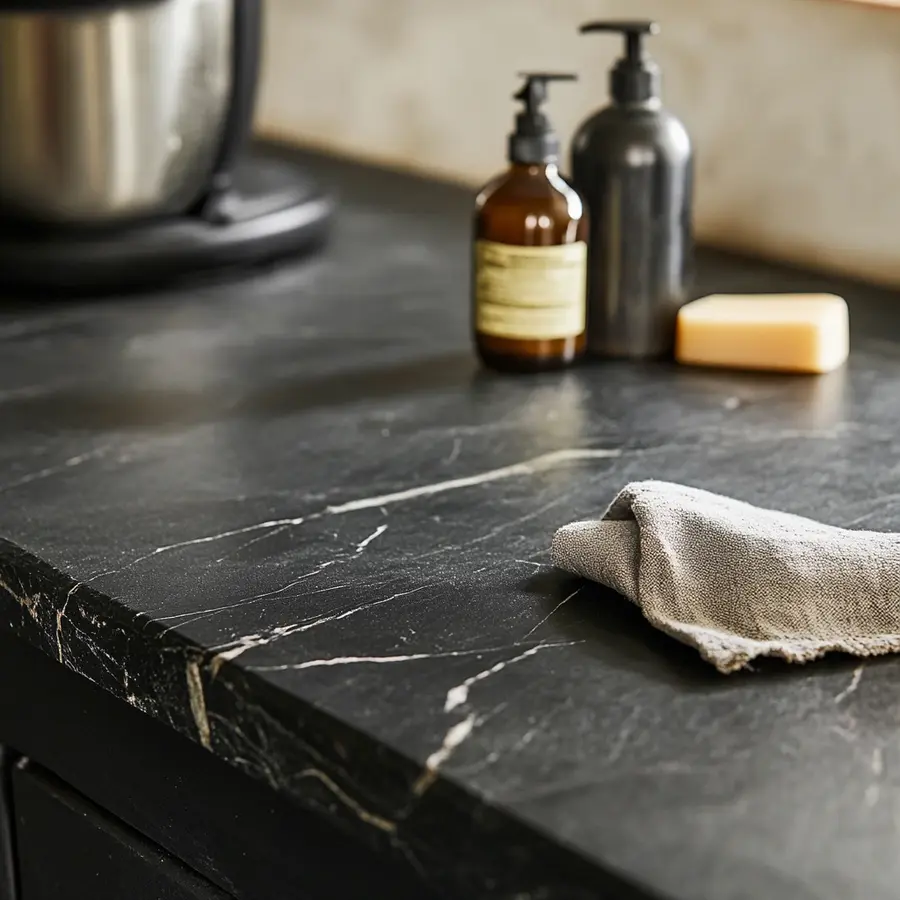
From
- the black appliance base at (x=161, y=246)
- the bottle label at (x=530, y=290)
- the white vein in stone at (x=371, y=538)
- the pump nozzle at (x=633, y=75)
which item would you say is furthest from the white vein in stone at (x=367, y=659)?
the black appliance base at (x=161, y=246)

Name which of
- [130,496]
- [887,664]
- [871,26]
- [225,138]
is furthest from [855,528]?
[225,138]

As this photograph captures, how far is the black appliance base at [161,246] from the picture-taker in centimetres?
130

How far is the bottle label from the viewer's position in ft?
3.52

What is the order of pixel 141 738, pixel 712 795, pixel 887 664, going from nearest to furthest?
1. pixel 712 795
2. pixel 887 664
3. pixel 141 738

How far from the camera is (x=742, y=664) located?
687mm

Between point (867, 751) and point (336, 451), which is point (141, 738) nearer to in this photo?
point (336, 451)

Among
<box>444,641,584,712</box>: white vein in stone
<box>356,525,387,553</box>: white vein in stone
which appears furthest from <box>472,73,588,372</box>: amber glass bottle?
<box>444,641,584,712</box>: white vein in stone

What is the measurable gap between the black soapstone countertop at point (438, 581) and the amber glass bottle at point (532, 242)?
0.17 ft

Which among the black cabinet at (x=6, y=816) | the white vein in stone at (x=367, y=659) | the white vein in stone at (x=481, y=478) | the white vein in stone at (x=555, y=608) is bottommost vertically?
the black cabinet at (x=6, y=816)

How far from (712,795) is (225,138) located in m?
0.90

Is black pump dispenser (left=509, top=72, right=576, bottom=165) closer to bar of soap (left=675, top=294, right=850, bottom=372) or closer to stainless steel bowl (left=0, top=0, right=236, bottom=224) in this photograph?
bar of soap (left=675, top=294, right=850, bottom=372)

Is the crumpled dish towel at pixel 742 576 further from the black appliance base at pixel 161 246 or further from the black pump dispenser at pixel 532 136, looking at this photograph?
the black appliance base at pixel 161 246

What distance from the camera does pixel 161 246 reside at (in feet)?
4.34

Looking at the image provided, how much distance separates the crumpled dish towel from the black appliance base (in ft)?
2.13
